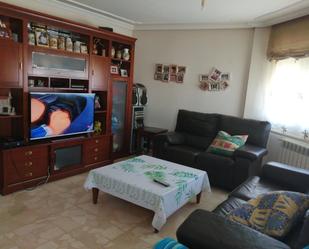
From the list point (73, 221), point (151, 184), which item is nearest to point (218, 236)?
point (151, 184)

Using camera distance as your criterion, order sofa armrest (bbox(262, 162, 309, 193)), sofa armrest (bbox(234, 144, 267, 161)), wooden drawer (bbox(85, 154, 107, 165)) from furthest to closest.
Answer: wooden drawer (bbox(85, 154, 107, 165)), sofa armrest (bbox(234, 144, 267, 161)), sofa armrest (bbox(262, 162, 309, 193))

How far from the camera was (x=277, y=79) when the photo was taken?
12.3ft

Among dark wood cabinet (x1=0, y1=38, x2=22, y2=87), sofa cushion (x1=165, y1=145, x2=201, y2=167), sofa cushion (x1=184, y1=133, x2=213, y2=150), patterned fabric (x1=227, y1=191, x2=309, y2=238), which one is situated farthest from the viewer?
sofa cushion (x1=184, y1=133, x2=213, y2=150)

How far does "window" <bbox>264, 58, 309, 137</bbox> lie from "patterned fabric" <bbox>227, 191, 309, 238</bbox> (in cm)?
213

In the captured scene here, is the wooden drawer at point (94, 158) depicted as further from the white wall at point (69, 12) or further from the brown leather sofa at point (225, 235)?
the brown leather sofa at point (225, 235)

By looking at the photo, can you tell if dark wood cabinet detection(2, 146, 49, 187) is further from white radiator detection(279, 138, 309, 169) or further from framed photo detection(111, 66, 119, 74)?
Result: white radiator detection(279, 138, 309, 169)

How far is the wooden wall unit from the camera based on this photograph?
114 inches

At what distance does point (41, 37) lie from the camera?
317 centimetres

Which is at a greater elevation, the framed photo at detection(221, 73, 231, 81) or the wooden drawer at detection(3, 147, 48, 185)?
the framed photo at detection(221, 73, 231, 81)

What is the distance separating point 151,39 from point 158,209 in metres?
3.48

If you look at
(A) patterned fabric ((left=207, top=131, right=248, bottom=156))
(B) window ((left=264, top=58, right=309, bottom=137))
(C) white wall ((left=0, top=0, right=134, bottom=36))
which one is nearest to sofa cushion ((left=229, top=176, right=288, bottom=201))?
(A) patterned fabric ((left=207, top=131, right=248, bottom=156))

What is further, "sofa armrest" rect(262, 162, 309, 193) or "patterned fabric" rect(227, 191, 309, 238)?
"sofa armrest" rect(262, 162, 309, 193)

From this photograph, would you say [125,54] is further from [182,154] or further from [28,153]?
[28,153]

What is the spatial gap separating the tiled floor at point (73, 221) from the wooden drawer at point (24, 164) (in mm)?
178
